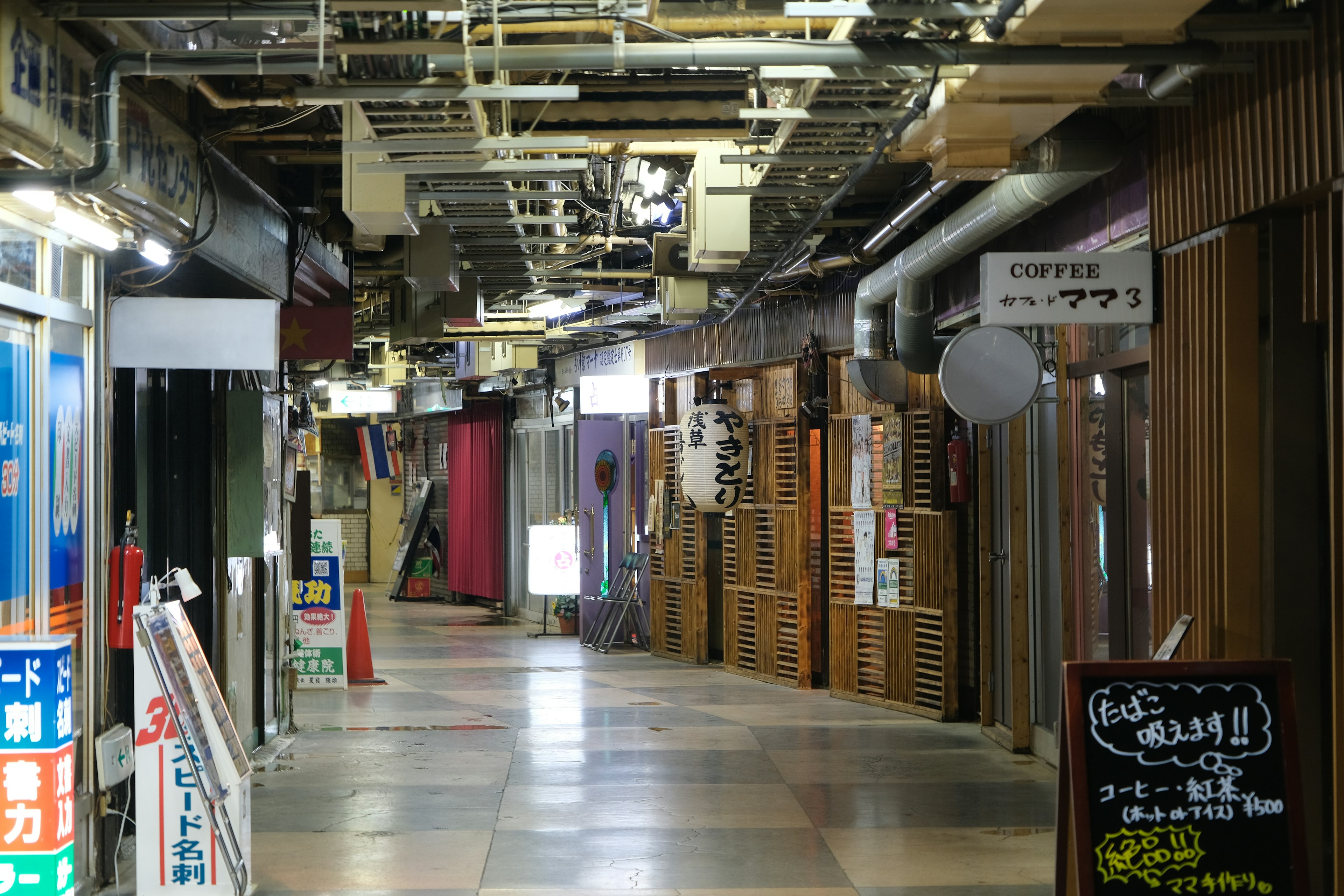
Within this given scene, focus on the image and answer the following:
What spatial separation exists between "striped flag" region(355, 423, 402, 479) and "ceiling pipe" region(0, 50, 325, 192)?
1985 centimetres

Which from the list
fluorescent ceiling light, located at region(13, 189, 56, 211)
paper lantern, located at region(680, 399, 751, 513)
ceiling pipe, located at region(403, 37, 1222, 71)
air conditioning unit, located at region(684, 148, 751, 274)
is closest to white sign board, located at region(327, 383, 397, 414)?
paper lantern, located at region(680, 399, 751, 513)

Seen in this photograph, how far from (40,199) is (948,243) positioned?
4.66 meters

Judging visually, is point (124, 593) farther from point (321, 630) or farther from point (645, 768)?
point (321, 630)

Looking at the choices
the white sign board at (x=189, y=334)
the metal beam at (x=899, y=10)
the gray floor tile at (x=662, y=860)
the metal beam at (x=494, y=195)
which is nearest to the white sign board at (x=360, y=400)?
the metal beam at (x=494, y=195)

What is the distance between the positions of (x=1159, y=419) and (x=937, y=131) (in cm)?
162

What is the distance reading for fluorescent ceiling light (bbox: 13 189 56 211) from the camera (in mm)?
4812

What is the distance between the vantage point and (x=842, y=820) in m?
7.11

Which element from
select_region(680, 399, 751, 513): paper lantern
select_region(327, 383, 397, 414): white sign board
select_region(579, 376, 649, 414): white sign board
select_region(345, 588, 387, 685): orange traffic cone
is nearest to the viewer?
select_region(680, 399, 751, 513): paper lantern

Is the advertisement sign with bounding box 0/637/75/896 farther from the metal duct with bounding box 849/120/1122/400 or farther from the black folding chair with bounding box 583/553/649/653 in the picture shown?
the black folding chair with bounding box 583/553/649/653

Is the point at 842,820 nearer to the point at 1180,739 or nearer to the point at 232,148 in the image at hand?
the point at 1180,739

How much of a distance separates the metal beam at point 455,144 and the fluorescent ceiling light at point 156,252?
3.29 feet

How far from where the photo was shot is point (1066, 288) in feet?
18.2

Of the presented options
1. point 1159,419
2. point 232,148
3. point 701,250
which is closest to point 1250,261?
point 1159,419

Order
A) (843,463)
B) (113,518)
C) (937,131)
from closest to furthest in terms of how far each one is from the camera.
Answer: (937,131) < (113,518) < (843,463)
